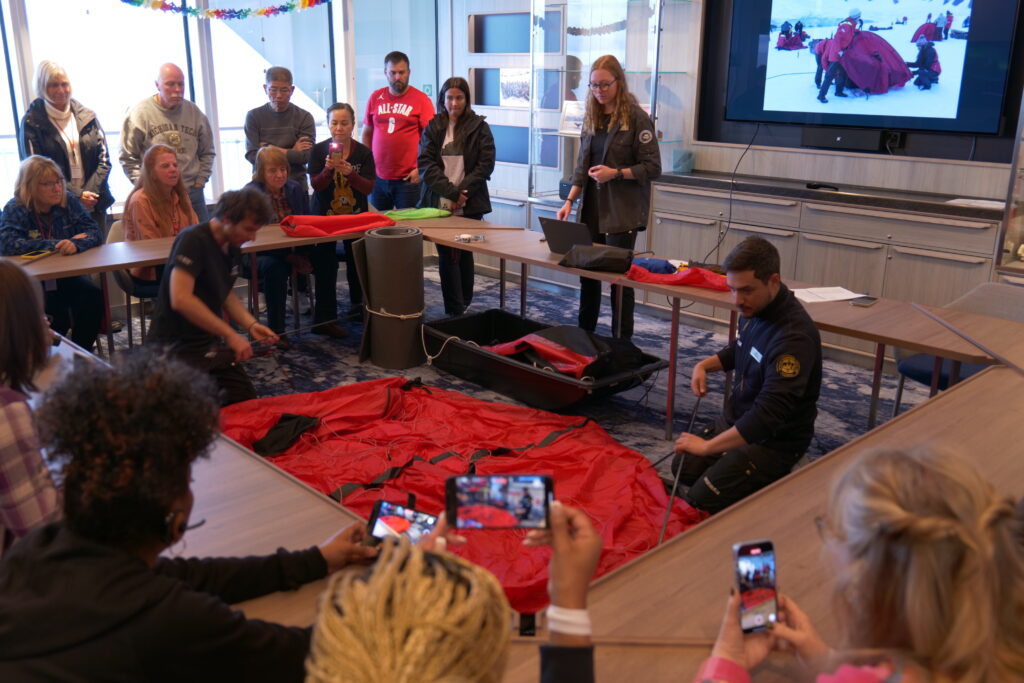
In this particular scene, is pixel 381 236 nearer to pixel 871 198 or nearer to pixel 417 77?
pixel 871 198

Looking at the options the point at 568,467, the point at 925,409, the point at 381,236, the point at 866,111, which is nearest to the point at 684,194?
the point at 866,111

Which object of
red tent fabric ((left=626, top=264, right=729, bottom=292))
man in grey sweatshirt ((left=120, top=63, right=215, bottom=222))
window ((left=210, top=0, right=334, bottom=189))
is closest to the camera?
red tent fabric ((left=626, top=264, right=729, bottom=292))

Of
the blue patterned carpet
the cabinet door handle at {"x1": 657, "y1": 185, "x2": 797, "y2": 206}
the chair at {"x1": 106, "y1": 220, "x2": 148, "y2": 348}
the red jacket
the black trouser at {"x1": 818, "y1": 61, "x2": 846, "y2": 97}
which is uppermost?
the red jacket

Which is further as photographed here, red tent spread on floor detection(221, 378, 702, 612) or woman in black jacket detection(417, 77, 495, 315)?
woman in black jacket detection(417, 77, 495, 315)

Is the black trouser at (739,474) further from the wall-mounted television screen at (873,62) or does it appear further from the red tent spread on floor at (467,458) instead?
the wall-mounted television screen at (873,62)

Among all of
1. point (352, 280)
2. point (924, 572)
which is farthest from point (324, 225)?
point (924, 572)

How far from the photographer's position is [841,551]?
1034mm

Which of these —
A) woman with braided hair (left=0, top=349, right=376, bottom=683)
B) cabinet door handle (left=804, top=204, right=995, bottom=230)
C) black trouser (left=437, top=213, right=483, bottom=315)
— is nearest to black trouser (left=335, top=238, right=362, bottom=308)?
black trouser (left=437, top=213, right=483, bottom=315)

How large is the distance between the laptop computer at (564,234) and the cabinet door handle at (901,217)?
59.1 inches

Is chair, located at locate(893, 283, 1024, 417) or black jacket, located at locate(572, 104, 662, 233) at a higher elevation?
black jacket, located at locate(572, 104, 662, 233)

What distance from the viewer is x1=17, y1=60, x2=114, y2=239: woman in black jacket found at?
4879 mm

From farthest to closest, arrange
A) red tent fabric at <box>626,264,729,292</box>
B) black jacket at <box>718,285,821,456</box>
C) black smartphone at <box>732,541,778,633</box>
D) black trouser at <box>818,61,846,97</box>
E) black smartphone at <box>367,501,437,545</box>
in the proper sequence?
black trouser at <box>818,61,846,97</box> < red tent fabric at <box>626,264,729,292</box> < black jacket at <box>718,285,821,456</box> < black smartphone at <box>367,501,437,545</box> < black smartphone at <box>732,541,778,633</box>

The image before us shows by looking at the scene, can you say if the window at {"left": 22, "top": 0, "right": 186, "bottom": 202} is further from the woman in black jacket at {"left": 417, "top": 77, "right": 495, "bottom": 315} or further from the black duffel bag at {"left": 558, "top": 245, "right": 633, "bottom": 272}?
the black duffel bag at {"left": 558, "top": 245, "right": 633, "bottom": 272}

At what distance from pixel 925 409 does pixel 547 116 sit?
433 cm
